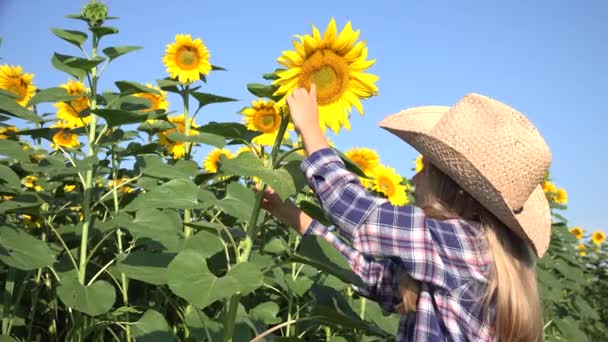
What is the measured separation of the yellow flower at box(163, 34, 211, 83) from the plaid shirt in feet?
6.20

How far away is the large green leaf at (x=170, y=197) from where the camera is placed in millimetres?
1911

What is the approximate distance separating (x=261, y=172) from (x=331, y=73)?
0.37 m

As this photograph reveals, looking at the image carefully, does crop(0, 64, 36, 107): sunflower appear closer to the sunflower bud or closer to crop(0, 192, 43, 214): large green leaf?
the sunflower bud

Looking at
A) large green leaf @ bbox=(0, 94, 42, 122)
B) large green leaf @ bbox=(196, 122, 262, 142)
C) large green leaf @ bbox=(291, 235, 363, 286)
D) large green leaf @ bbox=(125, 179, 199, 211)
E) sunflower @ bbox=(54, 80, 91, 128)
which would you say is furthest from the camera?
sunflower @ bbox=(54, 80, 91, 128)

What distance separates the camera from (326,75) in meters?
1.85

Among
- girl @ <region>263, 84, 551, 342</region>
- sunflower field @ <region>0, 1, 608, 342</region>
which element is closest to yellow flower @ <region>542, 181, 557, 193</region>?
sunflower field @ <region>0, 1, 608, 342</region>

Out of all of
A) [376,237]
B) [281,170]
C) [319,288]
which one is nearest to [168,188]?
[281,170]

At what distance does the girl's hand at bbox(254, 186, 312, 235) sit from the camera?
2299 mm

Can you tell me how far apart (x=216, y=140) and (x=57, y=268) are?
84 cm

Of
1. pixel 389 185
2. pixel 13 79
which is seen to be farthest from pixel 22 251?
pixel 389 185

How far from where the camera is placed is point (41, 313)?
325 cm

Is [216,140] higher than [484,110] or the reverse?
the reverse

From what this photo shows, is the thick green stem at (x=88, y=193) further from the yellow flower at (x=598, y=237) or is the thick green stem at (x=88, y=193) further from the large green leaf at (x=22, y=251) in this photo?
the yellow flower at (x=598, y=237)

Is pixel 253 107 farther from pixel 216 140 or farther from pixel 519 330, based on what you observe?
pixel 519 330
